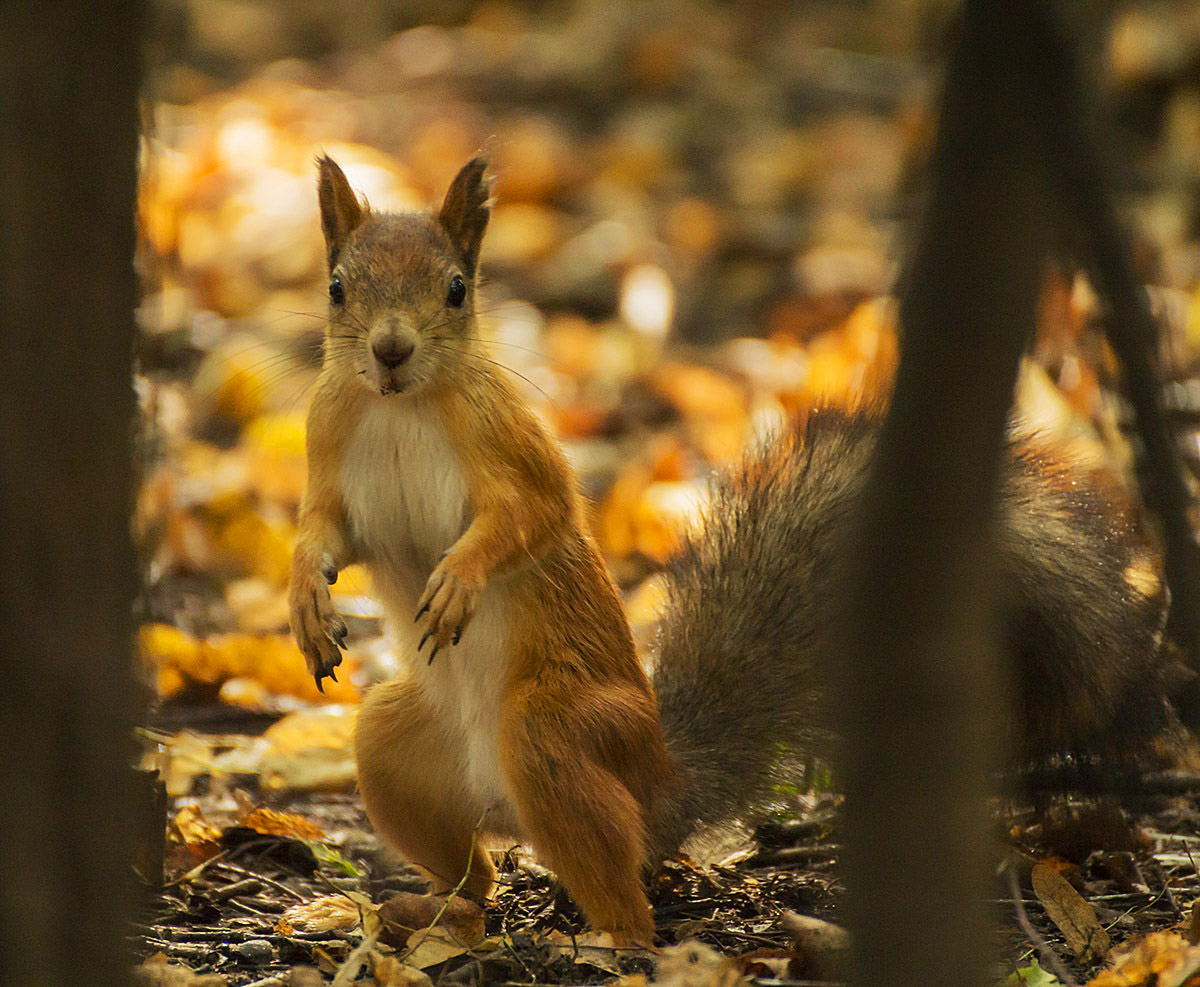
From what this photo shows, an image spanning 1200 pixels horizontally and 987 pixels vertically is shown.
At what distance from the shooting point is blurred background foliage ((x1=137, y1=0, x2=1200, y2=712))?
320cm

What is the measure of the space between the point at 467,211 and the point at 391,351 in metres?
0.32

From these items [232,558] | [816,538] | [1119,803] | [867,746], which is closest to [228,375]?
[232,558]

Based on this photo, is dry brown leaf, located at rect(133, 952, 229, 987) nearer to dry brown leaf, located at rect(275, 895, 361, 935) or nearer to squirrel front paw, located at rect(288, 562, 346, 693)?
dry brown leaf, located at rect(275, 895, 361, 935)

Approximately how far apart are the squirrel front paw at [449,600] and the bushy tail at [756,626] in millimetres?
433

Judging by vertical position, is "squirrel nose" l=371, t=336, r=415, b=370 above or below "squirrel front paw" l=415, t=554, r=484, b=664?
above

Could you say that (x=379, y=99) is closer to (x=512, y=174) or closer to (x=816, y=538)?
(x=512, y=174)

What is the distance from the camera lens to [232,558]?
11.1 feet

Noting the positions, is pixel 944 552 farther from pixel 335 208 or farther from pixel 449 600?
pixel 335 208

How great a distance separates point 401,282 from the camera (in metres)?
1.98

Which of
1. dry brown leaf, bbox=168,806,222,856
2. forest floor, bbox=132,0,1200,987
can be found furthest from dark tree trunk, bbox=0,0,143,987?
dry brown leaf, bbox=168,806,222,856

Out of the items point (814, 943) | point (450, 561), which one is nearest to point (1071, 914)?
point (814, 943)

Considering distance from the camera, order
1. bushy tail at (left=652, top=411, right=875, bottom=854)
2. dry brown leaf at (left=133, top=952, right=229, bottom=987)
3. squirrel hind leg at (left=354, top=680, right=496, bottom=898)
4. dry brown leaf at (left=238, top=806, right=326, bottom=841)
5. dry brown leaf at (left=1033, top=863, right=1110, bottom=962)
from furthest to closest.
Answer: dry brown leaf at (left=238, top=806, right=326, bottom=841) → bushy tail at (left=652, top=411, right=875, bottom=854) → squirrel hind leg at (left=354, top=680, right=496, bottom=898) → dry brown leaf at (left=1033, top=863, right=1110, bottom=962) → dry brown leaf at (left=133, top=952, right=229, bottom=987)

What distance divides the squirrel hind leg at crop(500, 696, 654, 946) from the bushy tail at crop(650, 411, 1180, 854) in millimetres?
204

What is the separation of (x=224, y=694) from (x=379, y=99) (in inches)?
162
